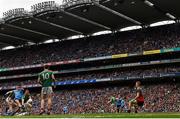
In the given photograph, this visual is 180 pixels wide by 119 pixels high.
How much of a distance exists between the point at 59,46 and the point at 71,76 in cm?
558

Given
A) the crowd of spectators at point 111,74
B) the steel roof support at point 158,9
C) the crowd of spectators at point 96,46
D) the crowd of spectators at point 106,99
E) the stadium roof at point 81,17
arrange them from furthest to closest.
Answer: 1. the crowd of spectators at point 96,46
2. the crowd of spectators at point 111,74
3. the stadium roof at point 81,17
4. the steel roof support at point 158,9
5. the crowd of spectators at point 106,99

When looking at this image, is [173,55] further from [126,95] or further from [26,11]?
[26,11]

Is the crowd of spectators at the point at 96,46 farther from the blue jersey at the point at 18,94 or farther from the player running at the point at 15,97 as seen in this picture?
the blue jersey at the point at 18,94

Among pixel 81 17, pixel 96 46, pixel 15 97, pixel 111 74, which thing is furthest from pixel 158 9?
pixel 15 97

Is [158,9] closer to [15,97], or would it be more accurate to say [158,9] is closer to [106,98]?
[106,98]

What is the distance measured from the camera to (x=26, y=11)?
50562mm

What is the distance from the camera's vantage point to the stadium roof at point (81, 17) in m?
44.5

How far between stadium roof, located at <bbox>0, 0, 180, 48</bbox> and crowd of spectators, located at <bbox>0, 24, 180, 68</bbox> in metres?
1.26

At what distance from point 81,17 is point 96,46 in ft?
22.7

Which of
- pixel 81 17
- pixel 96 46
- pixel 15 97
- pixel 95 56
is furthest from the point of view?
pixel 96 46

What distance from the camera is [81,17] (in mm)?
49219

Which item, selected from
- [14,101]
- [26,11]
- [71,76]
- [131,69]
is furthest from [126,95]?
[14,101]

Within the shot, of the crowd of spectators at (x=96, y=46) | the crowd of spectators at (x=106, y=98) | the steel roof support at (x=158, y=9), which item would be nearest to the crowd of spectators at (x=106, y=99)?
the crowd of spectators at (x=106, y=98)

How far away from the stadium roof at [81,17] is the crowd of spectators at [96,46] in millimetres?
1259
